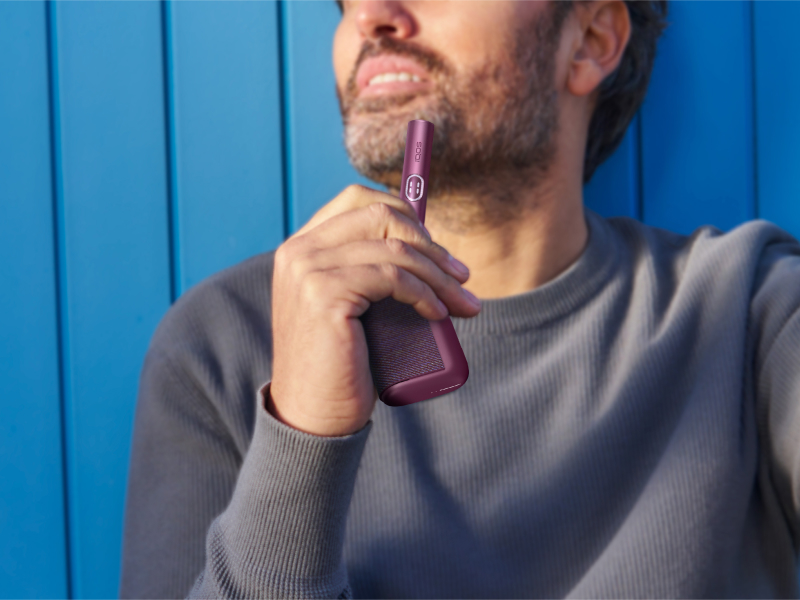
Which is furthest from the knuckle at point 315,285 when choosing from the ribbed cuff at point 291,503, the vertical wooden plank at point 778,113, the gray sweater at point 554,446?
the vertical wooden plank at point 778,113

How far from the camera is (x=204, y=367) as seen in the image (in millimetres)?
850

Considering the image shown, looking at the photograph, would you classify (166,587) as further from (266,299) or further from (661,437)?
(661,437)

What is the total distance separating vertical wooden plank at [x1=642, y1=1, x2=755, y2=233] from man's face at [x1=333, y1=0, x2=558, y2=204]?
1.05 feet

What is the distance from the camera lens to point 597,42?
1.06 meters

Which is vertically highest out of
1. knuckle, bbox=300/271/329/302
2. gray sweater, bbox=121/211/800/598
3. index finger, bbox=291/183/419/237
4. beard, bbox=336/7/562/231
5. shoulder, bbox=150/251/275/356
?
beard, bbox=336/7/562/231

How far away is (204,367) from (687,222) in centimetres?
82

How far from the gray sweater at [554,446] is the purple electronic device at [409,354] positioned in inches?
9.9

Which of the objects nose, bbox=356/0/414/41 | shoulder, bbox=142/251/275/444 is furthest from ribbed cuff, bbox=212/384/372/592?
nose, bbox=356/0/414/41

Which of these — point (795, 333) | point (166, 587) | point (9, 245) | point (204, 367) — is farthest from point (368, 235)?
point (9, 245)

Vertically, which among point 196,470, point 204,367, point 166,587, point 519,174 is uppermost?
point 519,174

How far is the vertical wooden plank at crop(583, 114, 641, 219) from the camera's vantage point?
114 cm

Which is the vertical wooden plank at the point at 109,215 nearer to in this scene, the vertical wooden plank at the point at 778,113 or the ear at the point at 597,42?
→ the ear at the point at 597,42

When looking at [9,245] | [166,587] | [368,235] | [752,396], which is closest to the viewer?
[368,235]

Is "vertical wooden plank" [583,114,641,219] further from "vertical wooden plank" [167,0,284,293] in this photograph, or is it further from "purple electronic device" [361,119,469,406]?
"purple electronic device" [361,119,469,406]
